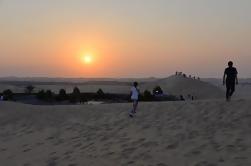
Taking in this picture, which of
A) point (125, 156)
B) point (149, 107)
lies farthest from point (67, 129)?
point (125, 156)

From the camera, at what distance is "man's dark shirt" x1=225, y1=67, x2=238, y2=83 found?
1914cm

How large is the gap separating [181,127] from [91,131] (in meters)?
3.11

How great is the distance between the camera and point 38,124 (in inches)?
810

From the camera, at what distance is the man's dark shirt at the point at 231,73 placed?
19.1m

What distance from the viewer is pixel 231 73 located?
19.2 m

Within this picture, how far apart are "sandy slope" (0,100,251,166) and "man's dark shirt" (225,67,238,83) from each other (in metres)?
0.91

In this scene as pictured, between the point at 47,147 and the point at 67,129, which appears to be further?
the point at 67,129

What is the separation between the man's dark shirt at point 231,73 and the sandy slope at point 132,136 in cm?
91

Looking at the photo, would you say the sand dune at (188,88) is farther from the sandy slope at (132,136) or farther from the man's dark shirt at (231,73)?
the man's dark shirt at (231,73)

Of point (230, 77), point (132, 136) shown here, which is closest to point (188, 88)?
point (230, 77)

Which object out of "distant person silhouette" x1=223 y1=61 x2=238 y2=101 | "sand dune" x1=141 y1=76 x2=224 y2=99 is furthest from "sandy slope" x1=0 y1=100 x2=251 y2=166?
"sand dune" x1=141 y1=76 x2=224 y2=99

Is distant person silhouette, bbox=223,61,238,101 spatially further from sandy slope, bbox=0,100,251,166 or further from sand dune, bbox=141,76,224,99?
sand dune, bbox=141,76,224,99

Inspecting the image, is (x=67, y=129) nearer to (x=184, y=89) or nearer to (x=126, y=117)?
(x=126, y=117)

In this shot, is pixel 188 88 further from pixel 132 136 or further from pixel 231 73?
pixel 132 136
